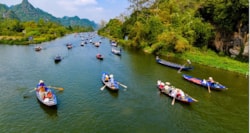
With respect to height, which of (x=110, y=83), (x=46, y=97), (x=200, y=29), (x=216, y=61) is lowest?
(x=46, y=97)

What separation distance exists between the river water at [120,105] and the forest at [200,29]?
43.0ft

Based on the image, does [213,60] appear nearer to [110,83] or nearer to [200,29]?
[200,29]

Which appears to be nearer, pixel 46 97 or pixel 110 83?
pixel 46 97

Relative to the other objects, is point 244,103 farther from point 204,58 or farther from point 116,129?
point 204,58

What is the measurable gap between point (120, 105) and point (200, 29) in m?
36.9

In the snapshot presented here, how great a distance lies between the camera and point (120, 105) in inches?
1016

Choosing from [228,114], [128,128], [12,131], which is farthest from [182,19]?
[12,131]

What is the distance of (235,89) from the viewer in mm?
32469

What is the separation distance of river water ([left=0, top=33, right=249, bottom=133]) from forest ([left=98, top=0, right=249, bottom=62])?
13.1 meters

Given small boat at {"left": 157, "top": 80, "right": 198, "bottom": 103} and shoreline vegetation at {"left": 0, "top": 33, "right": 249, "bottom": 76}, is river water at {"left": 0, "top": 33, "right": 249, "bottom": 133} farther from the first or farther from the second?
shoreline vegetation at {"left": 0, "top": 33, "right": 249, "bottom": 76}

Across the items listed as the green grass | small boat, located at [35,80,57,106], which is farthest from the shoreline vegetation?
small boat, located at [35,80,57,106]

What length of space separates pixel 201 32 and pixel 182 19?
694 cm

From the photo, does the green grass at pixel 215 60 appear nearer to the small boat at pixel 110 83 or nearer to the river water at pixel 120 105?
the river water at pixel 120 105

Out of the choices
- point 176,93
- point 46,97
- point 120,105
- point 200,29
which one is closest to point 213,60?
point 200,29
